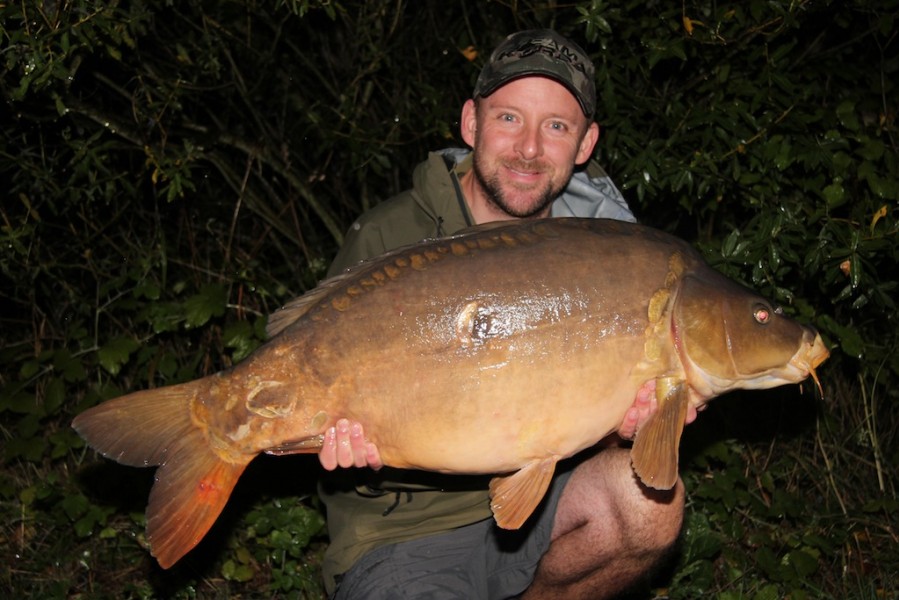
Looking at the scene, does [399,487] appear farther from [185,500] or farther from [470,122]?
[470,122]

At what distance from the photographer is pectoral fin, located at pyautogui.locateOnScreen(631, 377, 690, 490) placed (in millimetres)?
2055

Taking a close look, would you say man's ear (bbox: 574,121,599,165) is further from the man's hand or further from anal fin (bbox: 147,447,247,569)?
anal fin (bbox: 147,447,247,569)

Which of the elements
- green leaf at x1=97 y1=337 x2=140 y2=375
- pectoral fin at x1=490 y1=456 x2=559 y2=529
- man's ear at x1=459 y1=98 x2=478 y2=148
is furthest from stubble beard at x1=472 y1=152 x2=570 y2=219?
green leaf at x1=97 y1=337 x2=140 y2=375

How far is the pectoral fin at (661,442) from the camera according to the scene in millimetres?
2055

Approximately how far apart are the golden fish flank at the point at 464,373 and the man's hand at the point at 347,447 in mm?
24

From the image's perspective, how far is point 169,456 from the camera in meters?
2.04

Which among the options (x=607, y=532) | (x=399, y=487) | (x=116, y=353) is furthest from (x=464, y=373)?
(x=116, y=353)

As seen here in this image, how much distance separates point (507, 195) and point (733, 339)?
0.86 metres

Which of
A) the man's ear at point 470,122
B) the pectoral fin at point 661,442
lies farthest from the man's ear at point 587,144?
the pectoral fin at point 661,442

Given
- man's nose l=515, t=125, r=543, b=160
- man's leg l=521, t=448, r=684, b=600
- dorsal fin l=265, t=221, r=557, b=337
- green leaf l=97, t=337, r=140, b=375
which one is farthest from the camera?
green leaf l=97, t=337, r=140, b=375

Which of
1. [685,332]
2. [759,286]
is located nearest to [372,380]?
[685,332]

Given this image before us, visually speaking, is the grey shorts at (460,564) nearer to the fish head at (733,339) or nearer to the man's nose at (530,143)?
the fish head at (733,339)

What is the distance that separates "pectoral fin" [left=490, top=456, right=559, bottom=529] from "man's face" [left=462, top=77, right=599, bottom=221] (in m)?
0.93

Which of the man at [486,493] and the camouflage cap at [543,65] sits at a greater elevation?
the camouflage cap at [543,65]
